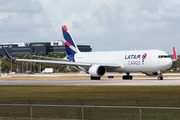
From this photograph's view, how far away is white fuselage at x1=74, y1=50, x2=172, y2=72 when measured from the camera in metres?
46.4

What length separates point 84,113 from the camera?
12.9 m

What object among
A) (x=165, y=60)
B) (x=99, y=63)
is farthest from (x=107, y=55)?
(x=165, y=60)

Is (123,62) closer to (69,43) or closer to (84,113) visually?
(69,43)

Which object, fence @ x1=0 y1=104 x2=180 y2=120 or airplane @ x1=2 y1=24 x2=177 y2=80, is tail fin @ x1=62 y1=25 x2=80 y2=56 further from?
fence @ x1=0 y1=104 x2=180 y2=120

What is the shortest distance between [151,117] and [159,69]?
114 ft

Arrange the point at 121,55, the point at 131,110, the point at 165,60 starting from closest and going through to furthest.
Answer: the point at 131,110 < the point at 165,60 < the point at 121,55

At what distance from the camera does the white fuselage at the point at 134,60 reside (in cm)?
4638

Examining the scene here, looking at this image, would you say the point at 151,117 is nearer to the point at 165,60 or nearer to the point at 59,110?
the point at 59,110

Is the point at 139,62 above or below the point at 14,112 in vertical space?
above

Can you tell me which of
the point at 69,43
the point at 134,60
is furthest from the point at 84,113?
the point at 69,43

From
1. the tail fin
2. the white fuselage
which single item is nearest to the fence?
the white fuselage

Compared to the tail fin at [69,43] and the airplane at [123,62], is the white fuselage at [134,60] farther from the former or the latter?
the tail fin at [69,43]

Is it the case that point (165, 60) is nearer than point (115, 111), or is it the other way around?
point (115, 111)

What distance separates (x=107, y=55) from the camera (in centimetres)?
5366
